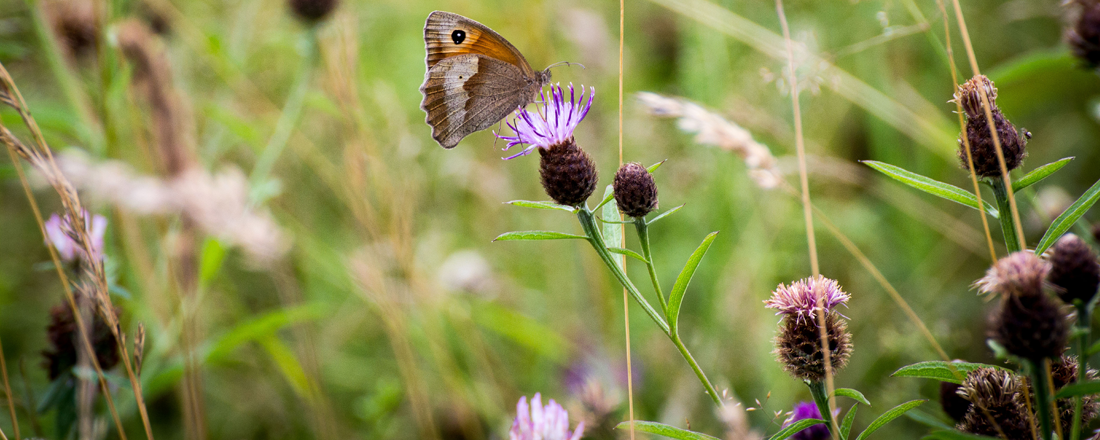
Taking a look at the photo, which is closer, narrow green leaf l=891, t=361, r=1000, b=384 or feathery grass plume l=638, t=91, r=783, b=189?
narrow green leaf l=891, t=361, r=1000, b=384

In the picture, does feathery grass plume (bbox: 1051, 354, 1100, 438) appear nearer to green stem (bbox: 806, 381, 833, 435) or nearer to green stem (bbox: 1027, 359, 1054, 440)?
green stem (bbox: 1027, 359, 1054, 440)

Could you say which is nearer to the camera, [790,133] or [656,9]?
[790,133]

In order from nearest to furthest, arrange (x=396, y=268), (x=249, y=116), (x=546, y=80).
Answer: (x=546, y=80), (x=396, y=268), (x=249, y=116)

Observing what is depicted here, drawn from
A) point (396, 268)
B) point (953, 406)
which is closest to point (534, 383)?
point (396, 268)

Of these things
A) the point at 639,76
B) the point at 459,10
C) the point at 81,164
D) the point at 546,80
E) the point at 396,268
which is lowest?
the point at 396,268

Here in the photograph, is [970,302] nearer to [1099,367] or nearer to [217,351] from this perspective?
[1099,367]

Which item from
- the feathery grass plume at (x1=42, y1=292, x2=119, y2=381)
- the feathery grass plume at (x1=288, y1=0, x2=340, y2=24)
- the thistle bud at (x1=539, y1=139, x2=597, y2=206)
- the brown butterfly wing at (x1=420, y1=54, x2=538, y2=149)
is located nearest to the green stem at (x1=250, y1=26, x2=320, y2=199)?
the feathery grass plume at (x1=288, y1=0, x2=340, y2=24)

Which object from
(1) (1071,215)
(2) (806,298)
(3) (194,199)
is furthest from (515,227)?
(1) (1071,215)
